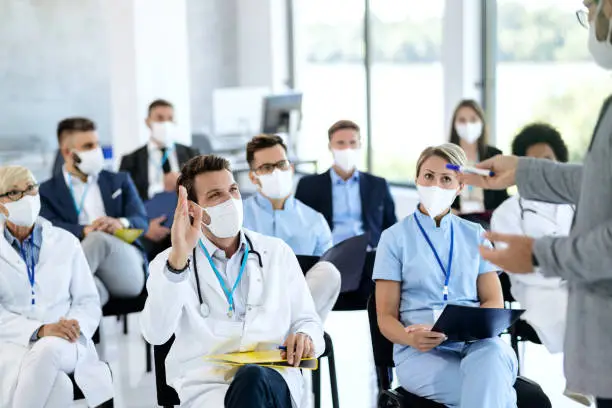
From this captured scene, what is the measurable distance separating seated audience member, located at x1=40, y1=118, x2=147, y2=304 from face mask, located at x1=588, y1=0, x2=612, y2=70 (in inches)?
118

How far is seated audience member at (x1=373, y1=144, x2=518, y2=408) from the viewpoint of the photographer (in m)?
3.11

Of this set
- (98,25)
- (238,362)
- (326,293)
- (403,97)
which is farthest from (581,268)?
(98,25)

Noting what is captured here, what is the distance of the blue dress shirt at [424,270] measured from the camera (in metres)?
3.39

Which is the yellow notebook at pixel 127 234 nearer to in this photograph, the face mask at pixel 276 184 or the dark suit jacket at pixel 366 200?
the face mask at pixel 276 184

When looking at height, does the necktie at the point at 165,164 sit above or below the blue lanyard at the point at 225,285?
above

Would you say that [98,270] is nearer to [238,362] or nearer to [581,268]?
[238,362]

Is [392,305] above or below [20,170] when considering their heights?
below

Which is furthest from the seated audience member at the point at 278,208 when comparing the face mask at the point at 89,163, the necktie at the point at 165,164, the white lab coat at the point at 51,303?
the necktie at the point at 165,164

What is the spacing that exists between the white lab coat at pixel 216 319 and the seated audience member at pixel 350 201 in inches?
77.7

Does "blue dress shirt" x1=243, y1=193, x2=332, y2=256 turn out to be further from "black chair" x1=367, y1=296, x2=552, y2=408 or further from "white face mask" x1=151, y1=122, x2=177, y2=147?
"white face mask" x1=151, y1=122, x2=177, y2=147

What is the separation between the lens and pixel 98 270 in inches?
187

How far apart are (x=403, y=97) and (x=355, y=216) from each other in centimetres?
415

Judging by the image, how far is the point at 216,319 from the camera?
3.13 metres

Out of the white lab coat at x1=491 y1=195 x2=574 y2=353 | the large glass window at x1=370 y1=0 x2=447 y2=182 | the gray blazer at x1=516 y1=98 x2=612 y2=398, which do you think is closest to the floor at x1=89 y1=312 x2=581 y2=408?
the white lab coat at x1=491 y1=195 x2=574 y2=353
